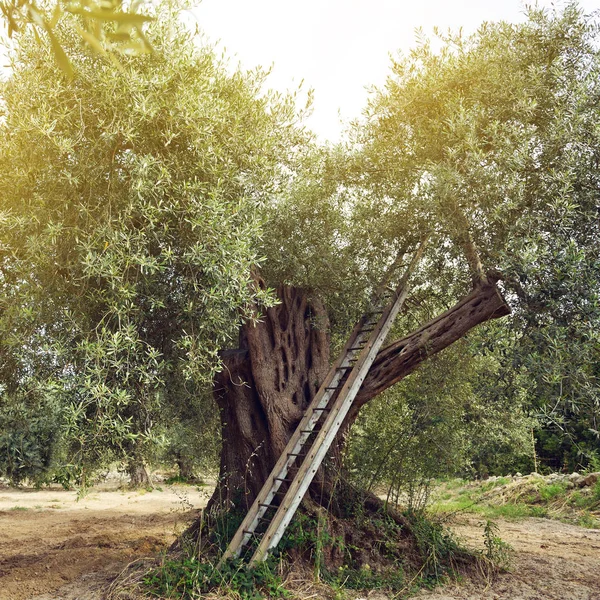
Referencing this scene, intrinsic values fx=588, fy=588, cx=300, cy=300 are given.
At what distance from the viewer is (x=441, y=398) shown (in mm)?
10039

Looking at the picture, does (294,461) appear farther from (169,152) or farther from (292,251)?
(169,152)

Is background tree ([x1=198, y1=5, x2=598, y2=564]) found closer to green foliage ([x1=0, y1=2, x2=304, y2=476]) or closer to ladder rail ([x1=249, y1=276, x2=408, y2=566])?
ladder rail ([x1=249, y1=276, x2=408, y2=566])

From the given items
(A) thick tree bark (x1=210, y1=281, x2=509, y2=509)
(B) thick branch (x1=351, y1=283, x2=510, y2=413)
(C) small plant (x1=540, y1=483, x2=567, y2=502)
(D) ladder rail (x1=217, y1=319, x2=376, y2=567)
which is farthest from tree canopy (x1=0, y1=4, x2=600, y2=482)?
(C) small plant (x1=540, y1=483, x2=567, y2=502)

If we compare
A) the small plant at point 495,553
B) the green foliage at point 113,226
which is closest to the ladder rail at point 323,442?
the green foliage at point 113,226

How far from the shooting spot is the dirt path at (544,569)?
771 cm

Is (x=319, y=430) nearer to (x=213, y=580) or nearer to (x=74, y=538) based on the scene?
(x=213, y=580)

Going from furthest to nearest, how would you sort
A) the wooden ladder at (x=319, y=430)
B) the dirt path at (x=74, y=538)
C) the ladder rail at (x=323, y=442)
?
the dirt path at (x=74, y=538) → the wooden ladder at (x=319, y=430) → the ladder rail at (x=323, y=442)

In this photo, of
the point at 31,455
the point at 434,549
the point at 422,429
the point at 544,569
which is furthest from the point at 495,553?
the point at 31,455

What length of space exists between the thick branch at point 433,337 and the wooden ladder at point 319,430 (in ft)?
1.19

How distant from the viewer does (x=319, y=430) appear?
8555 mm

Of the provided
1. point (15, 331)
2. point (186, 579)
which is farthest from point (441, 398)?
point (15, 331)

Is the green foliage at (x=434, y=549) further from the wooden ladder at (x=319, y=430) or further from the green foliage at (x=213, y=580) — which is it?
the green foliage at (x=213, y=580)

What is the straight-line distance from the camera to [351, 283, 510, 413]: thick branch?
26.8 feet

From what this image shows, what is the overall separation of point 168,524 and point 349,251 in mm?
8055
